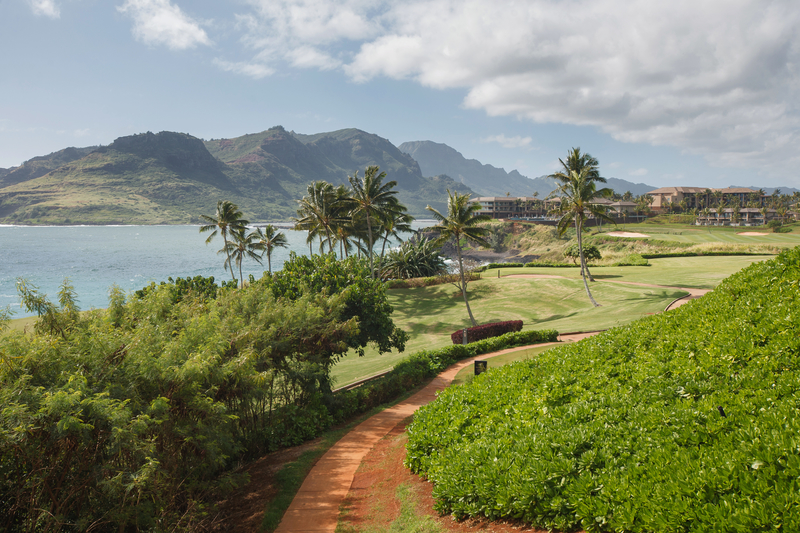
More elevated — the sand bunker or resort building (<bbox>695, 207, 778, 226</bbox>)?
resort building (<bbox>695, 207, 778, 226</bbox>)

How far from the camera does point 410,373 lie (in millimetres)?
18969

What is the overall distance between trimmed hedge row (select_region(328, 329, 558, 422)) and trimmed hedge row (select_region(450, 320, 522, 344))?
252 centimetres

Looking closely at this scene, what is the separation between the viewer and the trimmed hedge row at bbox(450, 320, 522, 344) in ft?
88.4

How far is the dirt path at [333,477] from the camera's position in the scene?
8492 mm

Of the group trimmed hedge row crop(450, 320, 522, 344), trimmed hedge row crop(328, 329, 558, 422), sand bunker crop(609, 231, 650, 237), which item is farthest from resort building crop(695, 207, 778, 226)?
trimmed hedge row crop(328, 329, 558, 422)

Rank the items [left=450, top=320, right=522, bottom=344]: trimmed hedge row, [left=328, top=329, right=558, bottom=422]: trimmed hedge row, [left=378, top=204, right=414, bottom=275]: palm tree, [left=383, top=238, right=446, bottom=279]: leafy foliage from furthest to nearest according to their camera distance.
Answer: [left=383, top=238, right=446, bottom=279]: leafy foliage, [left=378, top=204, right=414, bottom=275]: palm tree, [left=450, top=320, right=522, bottom=344]: trimmed hedge row, [left=328, top=329, right=558, bottom=422]: trimmed hedge row

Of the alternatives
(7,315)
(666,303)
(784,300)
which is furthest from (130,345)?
(666,303)

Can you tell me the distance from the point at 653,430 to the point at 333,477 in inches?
283

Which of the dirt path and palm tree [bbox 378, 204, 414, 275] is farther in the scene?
palm tree [bbox 378, 204, 414, 275]

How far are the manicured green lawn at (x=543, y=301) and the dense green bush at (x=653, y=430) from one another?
15853mm

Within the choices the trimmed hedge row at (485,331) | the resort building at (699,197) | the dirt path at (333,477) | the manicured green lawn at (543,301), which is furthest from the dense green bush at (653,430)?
the resort building at (699,197)

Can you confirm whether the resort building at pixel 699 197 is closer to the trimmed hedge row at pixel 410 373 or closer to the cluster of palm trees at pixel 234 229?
the cluster of palm trees at pixel 234 229

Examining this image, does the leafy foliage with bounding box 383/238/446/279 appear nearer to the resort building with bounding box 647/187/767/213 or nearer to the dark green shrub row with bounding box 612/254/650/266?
the dark green shrub row with bounding box 612/254/650/266

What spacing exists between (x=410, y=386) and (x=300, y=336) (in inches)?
267
